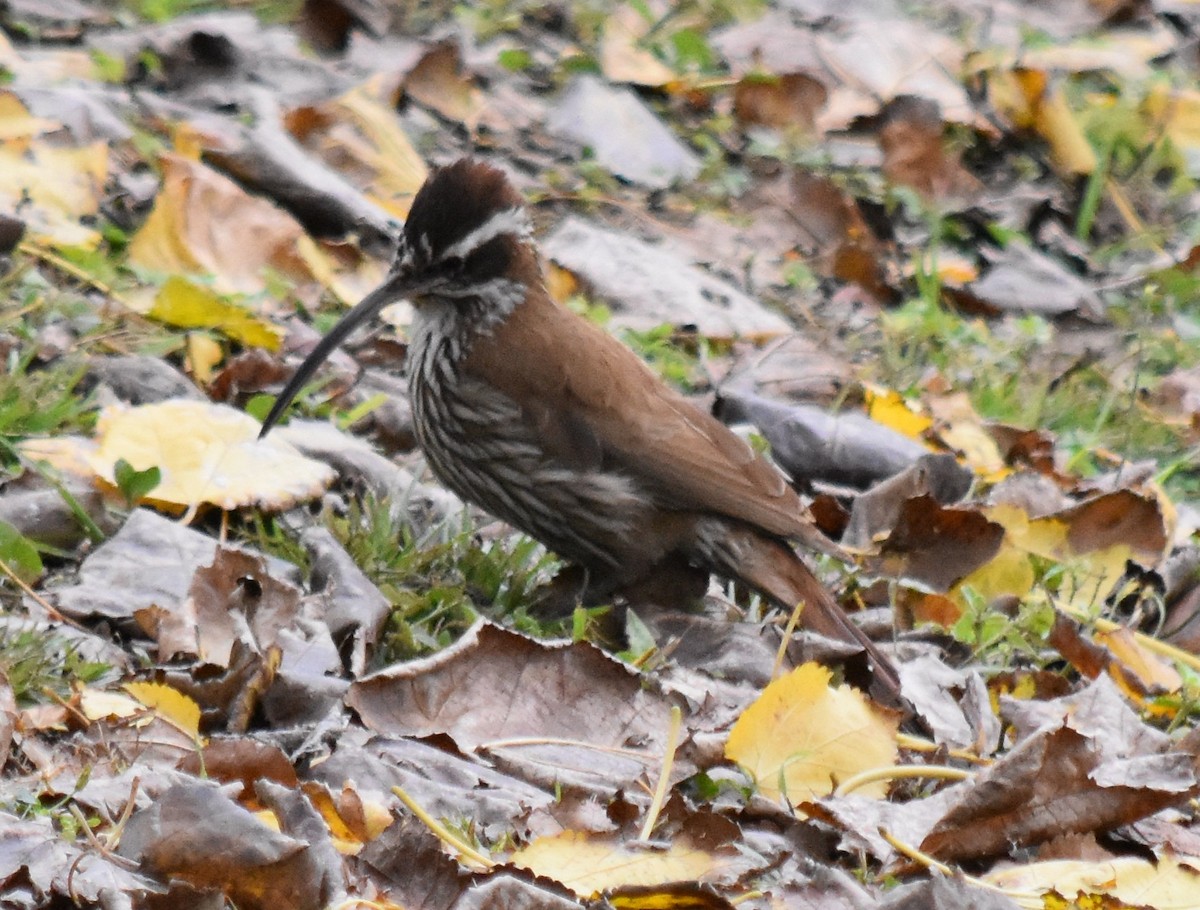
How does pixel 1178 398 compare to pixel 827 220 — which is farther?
pixel 827 220

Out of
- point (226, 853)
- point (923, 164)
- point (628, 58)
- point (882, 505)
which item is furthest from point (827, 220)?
point (226, 853)

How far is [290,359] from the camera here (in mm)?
5543

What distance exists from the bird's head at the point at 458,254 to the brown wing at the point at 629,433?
17 centimetres

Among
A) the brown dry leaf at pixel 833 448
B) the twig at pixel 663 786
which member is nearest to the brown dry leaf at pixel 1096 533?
the brown dry leaf at pixel 833 448

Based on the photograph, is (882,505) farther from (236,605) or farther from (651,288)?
(236,605)

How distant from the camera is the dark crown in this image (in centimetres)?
481

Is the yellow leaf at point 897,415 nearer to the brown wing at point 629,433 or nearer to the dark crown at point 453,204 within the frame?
the brown wing at point 629,433

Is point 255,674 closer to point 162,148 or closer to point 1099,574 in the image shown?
point 1099,574

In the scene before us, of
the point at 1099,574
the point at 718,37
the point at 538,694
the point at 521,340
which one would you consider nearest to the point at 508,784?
the point at 538,694

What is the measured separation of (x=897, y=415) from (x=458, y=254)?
5.43ft

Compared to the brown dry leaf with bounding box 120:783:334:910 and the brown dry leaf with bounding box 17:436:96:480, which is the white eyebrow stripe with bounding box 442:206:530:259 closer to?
the brown dry leaf with bounding box 17:436:96:480

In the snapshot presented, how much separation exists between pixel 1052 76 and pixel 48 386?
554cm

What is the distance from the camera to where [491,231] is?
4949 mm

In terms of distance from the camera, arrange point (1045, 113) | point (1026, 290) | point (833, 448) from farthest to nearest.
→ point (1045, 113), point (1026, 290), point (833, 448)
